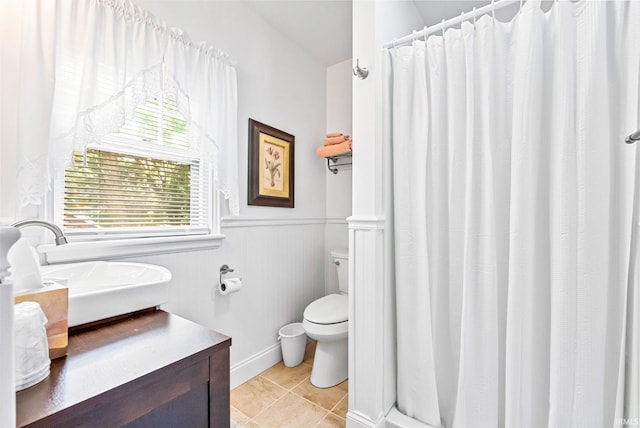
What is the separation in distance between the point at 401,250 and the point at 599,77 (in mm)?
949

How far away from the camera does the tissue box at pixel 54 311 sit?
0.75 m

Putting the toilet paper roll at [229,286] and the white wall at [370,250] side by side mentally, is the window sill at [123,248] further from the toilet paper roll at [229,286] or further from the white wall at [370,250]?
the white wall at [370,250]

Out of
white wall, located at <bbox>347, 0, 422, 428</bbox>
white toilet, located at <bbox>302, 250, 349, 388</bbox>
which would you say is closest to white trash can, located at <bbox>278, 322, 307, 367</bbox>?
white toilet, located at <bbox>302, 250, 349, 388</bbox>

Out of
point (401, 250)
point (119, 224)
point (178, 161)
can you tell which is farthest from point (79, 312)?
point (401, 250)

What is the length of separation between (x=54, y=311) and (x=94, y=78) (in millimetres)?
946

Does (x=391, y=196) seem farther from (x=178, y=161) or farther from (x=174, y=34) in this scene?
(x=174, y=34)

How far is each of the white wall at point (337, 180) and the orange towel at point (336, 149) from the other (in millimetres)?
301

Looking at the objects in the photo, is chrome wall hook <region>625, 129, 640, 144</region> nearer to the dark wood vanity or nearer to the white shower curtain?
the white shower curtain

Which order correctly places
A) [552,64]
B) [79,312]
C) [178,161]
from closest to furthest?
[79,312], [552,64], [178,161]

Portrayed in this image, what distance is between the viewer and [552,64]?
1.09 meters

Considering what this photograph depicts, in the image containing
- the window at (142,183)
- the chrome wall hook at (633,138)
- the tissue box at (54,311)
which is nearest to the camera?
the tissue box at (54,311)

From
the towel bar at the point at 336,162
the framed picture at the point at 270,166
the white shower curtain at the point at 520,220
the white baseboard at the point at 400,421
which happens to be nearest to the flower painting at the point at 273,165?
the framed picture at the point at 270,166

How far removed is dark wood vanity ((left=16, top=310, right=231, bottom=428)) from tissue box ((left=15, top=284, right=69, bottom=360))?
0.11 ft

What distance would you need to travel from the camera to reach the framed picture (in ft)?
6.59
